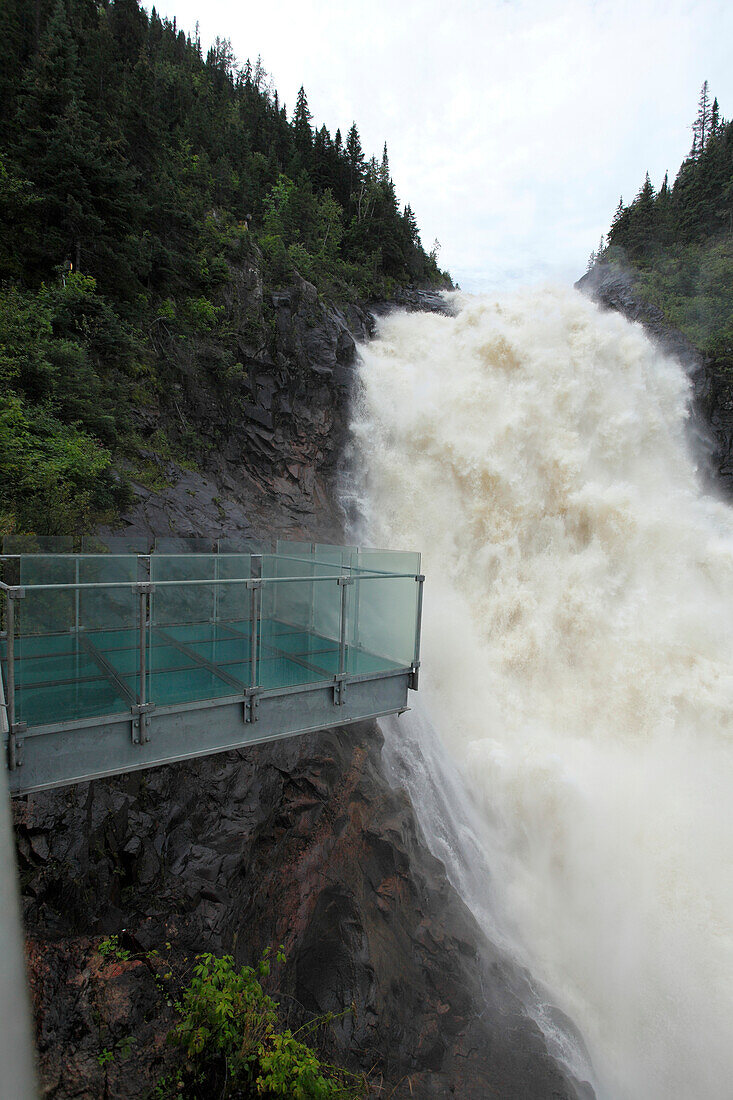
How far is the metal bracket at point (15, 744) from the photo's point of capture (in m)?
3.75

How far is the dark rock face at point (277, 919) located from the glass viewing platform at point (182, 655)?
7.76 feet

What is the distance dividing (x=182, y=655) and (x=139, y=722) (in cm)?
76

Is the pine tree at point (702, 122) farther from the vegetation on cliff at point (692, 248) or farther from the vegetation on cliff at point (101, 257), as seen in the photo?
the vegetation on cliff at point (101, 257)

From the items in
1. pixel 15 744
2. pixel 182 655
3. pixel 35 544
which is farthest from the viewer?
pixel 35 544

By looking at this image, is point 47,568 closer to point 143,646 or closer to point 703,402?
point 143,646

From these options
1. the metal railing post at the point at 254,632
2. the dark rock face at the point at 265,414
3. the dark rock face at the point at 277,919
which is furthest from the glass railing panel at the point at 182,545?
the metal railing post at the point at 254,632

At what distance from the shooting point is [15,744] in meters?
3.79

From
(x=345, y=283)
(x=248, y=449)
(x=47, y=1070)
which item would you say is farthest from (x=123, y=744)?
(x=345, y=283)

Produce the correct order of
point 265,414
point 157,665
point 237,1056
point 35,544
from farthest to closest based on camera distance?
point 265,414
point 35,544
point 157,665
point 237,1056

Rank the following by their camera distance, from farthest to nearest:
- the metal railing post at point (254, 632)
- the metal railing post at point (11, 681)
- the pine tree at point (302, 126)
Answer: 1. the pine tree at point (302, 126)
2. the metal railing post at point (254, 632)
3. the metal railing post at point (11, 681)

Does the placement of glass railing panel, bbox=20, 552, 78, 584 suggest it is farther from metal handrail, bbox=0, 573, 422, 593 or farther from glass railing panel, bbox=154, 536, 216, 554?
glass railing panel, bbox=154, 536, 216, 554

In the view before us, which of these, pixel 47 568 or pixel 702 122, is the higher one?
pixel 702 122

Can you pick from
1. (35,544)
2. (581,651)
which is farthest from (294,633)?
(581,651)

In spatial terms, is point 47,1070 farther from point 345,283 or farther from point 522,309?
point 345,283
